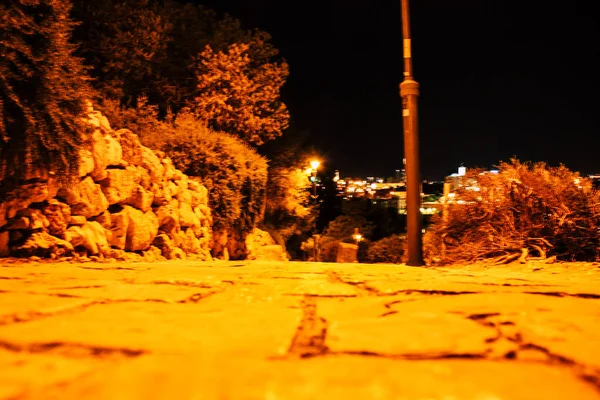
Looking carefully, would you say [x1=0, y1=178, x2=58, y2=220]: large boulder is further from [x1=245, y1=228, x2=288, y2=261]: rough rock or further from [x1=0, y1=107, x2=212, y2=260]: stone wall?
[x1=245, y1=228, x2=288, y2=261]: rough rock

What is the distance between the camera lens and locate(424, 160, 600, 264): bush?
6438mm

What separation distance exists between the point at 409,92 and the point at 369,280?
11.0 feet

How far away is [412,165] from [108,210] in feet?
14.8

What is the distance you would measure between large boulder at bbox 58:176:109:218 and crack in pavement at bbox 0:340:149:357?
4.42 m

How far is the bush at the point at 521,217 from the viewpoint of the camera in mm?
6438

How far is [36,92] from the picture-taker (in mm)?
5086

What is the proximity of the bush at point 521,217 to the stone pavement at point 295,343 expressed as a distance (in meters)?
3.65

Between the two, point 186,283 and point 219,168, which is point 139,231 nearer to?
point 186,283

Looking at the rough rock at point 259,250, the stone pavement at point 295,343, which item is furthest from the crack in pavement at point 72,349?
the rough rock at point 259,250

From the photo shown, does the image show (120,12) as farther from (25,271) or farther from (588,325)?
(588,325)

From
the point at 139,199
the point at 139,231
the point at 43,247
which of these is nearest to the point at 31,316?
the point at 43,247

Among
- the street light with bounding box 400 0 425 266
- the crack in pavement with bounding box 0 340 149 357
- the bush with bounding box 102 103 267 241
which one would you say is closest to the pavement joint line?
the crack in pavement with bounding box 0 340 149 357

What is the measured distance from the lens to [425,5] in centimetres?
898

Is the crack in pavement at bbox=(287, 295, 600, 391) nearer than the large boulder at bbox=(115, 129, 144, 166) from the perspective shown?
Yes
